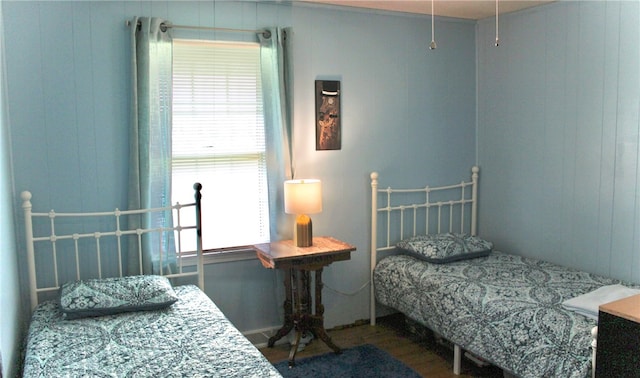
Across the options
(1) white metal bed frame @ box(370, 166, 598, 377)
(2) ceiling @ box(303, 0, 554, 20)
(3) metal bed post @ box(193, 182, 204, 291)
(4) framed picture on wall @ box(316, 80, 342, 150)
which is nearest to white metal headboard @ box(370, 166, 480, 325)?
(1) white metal bed frame @ box(370, 166, 598, 377)

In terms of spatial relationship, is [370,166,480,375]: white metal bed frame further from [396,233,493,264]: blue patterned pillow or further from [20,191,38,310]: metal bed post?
[20,191,38,310]: metal bed post

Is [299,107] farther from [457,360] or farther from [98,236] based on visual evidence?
[457,360]

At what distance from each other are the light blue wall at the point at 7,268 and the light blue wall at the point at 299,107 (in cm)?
15

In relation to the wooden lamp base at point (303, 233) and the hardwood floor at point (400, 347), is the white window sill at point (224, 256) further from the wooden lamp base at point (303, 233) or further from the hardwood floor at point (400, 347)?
the hardwood floor at point (400, 347)

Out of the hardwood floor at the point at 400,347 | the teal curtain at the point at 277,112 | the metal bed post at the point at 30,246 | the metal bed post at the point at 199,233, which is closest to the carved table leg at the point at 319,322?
the hardwood floor at the point at 400,347

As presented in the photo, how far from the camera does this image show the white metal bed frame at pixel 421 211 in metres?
4.10

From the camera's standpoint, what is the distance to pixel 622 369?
2.02m

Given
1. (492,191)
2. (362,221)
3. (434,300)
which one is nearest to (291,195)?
(362,221)

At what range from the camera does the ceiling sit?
3.74 m

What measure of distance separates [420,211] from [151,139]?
214 centimetres

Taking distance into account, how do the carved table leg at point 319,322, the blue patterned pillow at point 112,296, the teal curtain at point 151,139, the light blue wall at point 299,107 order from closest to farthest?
the blue patterned pillow at point 112,296, the light blue wall at point 299,107, the teal curtain at point 151,139, the carved table leg at point 319,322

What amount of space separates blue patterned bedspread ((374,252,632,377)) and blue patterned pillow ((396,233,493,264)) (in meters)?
0.05

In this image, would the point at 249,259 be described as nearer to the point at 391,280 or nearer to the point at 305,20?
the point at 391,280

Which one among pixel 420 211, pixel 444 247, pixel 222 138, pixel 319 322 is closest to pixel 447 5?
pixel 420 211
